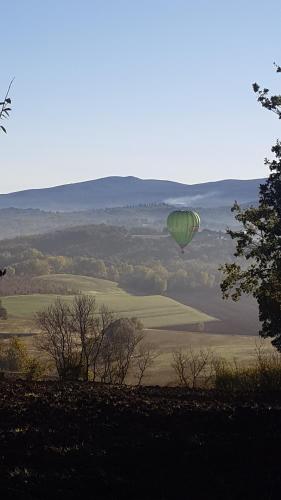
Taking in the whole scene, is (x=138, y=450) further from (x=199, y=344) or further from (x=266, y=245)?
(x=199, y=344)

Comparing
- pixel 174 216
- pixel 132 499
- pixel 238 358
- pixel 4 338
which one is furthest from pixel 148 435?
pixel 4 338

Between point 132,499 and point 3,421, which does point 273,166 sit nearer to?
point 3,421

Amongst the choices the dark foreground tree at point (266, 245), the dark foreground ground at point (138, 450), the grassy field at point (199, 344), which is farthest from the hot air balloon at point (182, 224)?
the dark foreground ground at point (138, 450)

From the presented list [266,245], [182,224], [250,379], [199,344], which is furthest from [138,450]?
[199,344]

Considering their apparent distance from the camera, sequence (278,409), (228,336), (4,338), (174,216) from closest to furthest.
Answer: (278,409) < (174,216) < (4,338) < (228,336)

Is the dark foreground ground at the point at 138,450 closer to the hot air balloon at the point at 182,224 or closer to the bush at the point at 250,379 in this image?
the bush at the point at 250,379
